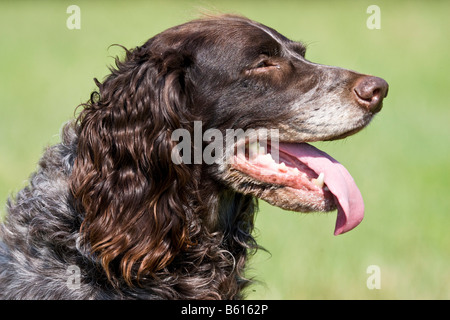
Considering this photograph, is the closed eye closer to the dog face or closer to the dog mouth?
the dog face

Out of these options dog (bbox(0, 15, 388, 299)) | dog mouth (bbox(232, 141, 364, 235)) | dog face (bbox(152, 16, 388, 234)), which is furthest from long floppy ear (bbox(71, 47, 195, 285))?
dog mouth (bbox(232, 141, 364, 235))

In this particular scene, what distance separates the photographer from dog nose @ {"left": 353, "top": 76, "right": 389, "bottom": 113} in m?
3.92

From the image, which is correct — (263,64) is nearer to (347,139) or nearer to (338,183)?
(338,183)

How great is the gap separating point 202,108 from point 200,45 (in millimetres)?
365

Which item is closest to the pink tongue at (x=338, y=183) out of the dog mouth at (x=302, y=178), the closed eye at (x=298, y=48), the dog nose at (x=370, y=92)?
the dog mouth at (x=302, y=178)

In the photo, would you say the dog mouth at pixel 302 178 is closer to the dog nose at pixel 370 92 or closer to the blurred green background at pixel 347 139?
the dog nose at pixel 370 92

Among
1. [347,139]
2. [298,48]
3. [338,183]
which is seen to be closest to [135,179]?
[338,183]

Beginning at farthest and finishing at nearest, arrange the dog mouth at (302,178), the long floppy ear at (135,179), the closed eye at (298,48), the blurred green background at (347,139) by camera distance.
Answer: the blurred green background at (347,139), the closed eye at (298,48), the dog mouth at (302,178), the long floppy ear at (135,179)

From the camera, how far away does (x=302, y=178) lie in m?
3.90

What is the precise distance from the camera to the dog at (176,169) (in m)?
3.74

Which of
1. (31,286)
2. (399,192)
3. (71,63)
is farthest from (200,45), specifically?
(71,63)

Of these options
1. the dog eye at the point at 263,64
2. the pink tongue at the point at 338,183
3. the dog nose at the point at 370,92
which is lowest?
the pink tongue at the point at 338,183

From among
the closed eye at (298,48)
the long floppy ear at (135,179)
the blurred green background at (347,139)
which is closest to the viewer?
the long floppy ear at (135,179)

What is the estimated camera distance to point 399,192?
8492 mm
